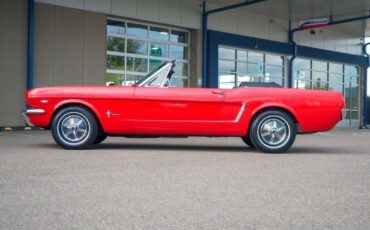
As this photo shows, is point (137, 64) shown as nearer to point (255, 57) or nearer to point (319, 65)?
point (255, 57)

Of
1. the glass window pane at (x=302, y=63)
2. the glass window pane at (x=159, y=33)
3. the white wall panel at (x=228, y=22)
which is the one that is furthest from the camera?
the glass window pane at (x=302, y=63)

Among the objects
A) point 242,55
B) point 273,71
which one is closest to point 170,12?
point 242,55

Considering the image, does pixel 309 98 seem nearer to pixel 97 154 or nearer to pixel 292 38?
pixel 97 154

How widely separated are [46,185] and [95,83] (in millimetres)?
11817

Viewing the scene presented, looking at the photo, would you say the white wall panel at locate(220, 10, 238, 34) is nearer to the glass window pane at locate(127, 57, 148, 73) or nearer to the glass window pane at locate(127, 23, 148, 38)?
the glass window pane at locate(127, 23, 148, 38)

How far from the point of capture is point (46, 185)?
475 cm

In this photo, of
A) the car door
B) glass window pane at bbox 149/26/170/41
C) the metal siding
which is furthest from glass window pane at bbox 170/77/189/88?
the car door

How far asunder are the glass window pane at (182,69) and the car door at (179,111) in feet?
37.8

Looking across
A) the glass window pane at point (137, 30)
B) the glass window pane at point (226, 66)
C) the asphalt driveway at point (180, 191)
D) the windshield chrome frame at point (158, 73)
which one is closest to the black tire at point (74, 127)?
the asphalt driveway at point (180, 191)

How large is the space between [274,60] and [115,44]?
29.7 ft

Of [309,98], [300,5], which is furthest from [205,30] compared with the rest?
[309,98]

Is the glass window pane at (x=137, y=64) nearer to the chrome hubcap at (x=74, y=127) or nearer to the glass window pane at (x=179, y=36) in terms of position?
the glass window pane at (x=179, y=36)

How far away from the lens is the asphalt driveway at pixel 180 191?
3.55 metres

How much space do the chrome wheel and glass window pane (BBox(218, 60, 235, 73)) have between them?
43.8 feet
